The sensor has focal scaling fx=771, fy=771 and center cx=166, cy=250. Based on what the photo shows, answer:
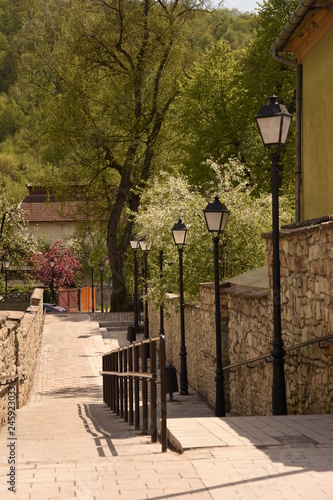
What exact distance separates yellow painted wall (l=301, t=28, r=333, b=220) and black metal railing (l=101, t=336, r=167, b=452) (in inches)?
167

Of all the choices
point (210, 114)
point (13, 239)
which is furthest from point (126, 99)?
point (13, 239)

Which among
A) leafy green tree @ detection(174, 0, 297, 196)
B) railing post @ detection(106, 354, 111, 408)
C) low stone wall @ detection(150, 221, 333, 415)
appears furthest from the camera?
leafy green tree @ detection(174, 0, 297, 196)

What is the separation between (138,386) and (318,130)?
636 cm

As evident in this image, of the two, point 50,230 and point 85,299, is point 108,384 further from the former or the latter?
point 50,230

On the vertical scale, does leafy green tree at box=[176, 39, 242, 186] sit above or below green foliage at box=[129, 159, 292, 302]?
above

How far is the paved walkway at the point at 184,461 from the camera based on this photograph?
4887 millimetres

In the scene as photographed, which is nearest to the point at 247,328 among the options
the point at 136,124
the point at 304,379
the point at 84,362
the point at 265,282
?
the point at 265,282

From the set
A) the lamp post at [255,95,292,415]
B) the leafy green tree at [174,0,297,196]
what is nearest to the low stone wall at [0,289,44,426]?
the lamp post at [255,95,292,415]

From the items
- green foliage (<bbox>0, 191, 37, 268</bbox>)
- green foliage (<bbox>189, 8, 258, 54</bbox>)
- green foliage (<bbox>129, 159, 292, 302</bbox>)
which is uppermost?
green foliage (<bbox>189, 8, 258, 54</bbox>)

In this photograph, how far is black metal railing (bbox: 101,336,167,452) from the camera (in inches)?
276

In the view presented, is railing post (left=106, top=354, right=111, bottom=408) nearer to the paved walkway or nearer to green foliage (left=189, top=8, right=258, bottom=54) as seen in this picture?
the paved walkway

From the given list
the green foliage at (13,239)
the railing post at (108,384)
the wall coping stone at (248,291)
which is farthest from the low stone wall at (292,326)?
the green foliage at (13,239)

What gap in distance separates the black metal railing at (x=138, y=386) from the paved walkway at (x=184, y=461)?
206 millimetres

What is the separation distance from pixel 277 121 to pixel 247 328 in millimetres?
4544
